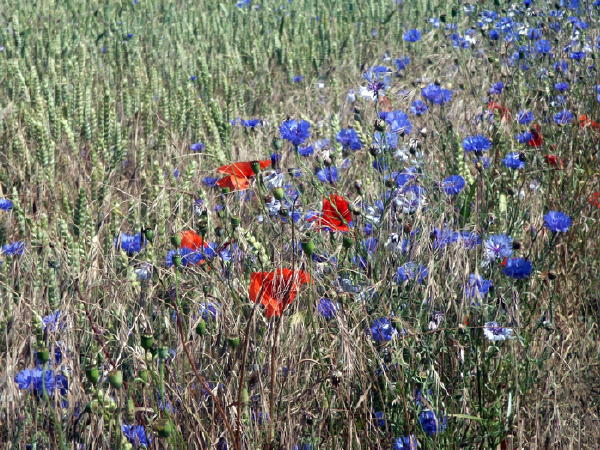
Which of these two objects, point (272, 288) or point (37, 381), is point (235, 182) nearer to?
point (272, 288)

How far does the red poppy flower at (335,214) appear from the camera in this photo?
5.60 feet

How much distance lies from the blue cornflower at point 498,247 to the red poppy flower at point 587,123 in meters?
0.96

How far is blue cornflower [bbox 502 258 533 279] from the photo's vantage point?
59.4 inches

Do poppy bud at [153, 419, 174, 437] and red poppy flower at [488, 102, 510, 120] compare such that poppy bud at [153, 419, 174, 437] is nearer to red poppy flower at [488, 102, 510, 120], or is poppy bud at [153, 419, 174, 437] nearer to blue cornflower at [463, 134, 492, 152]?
blue cornflower at [463, 134, 492, 152]

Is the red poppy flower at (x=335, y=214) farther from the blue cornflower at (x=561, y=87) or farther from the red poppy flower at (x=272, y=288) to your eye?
the blue cornflower at (x=561, y=87)

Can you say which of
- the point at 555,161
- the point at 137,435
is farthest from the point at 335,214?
the point at 555,161

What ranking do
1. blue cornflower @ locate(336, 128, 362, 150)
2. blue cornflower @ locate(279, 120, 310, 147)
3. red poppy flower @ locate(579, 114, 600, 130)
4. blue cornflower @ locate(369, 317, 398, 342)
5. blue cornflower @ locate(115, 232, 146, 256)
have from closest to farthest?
1. blue cornflower @ locate(369, 317, 398, 342)
2. blue cornflower @ locate(115, 232, 146, 256)
3. blue cornflower @ locate(279, 120, 310, 147)
4. blue cornflower @ locate(336, 128, 362, 150)
5. red poppy flower @ locate(579, 114, 600, 130)

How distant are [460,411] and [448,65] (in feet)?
7.32

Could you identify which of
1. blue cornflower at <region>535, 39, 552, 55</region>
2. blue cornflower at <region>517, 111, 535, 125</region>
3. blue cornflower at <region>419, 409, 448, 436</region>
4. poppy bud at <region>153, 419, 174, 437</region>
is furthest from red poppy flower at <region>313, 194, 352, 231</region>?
blue cornflower at <region>535, 39, 552, 55</region>

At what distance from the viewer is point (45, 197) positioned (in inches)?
101

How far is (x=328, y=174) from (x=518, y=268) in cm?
59

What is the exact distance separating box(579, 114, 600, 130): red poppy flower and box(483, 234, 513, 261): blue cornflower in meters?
0.96

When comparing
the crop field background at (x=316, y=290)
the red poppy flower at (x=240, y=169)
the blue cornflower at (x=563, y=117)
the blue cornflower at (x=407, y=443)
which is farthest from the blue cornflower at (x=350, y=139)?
the blue cornflower at (x=407, y=443)

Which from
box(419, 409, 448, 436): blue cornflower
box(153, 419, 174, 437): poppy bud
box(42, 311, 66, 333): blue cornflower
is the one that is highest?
box(153, 419, 174, 437): poppy bud
